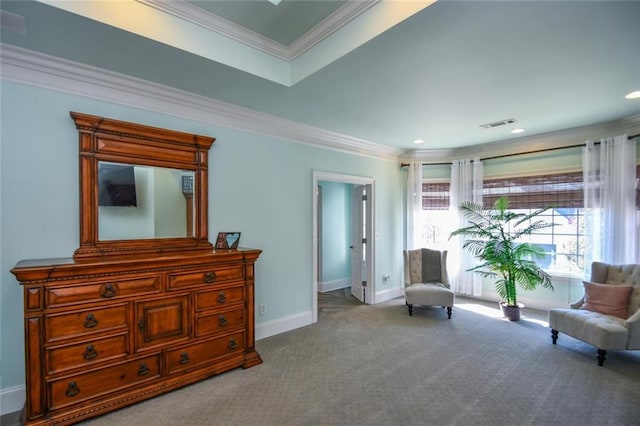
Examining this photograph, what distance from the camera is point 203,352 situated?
2557 millimetres

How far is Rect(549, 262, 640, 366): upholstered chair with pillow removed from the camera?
2.77 m

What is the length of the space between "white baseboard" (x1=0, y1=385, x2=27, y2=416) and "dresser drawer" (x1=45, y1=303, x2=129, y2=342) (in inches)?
29.4

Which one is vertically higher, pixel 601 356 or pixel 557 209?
pixel 557 209

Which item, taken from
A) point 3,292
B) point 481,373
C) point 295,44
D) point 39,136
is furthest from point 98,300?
point 481,373

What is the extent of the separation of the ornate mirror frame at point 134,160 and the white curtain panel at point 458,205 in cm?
424

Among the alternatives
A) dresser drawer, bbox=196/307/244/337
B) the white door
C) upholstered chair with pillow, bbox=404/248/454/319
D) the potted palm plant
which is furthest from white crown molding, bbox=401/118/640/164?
dresser drawer, bbox=196/307/244/337

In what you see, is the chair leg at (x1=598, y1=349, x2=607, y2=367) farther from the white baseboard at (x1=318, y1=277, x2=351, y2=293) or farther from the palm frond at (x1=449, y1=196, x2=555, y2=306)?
the white baseboard at (x1=318, y1=277, x2=351, y2=293)

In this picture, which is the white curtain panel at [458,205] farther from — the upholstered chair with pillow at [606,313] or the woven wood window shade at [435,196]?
the upholstered chair with pillow at [606,313]

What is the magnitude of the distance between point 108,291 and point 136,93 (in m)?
1.73

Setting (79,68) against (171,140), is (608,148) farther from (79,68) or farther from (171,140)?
(79,68)

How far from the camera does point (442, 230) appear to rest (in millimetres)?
5488

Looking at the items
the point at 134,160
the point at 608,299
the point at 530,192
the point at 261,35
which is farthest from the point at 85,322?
the point at 530,192

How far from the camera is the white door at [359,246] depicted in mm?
5070

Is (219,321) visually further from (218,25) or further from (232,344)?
(218,25)
